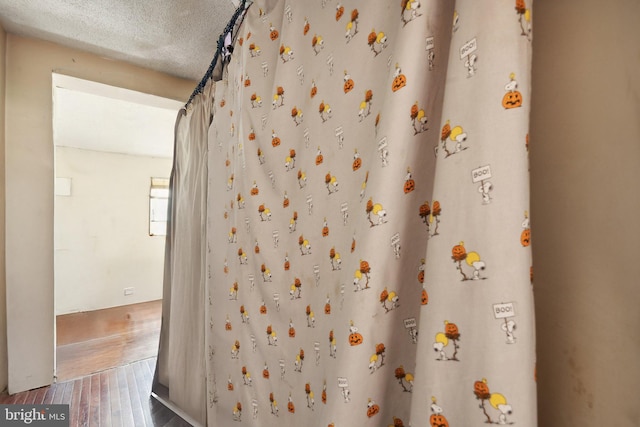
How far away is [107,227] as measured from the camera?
4410 mm

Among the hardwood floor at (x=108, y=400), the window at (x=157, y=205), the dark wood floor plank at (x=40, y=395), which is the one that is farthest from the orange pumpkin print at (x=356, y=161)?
the window at (x=157, y=205)

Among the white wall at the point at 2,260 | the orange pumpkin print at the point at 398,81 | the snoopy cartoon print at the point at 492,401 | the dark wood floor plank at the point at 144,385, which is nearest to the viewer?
the snoopy cartoon print at the point at 492,401

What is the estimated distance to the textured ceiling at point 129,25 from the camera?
5.09 feet

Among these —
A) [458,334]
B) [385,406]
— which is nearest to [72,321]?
[385,406]

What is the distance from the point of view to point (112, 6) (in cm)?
154

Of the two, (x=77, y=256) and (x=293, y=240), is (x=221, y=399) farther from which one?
(x=77, y=256)

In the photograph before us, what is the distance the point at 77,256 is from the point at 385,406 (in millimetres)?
5142

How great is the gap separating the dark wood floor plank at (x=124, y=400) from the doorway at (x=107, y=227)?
13.8 inches

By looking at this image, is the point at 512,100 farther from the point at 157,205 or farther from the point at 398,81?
the point at 157,205

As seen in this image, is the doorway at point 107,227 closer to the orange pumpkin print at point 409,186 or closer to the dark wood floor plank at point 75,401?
the dark wood floor plank at point 75,401

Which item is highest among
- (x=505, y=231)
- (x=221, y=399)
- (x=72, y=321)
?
(x=505, y=231)
